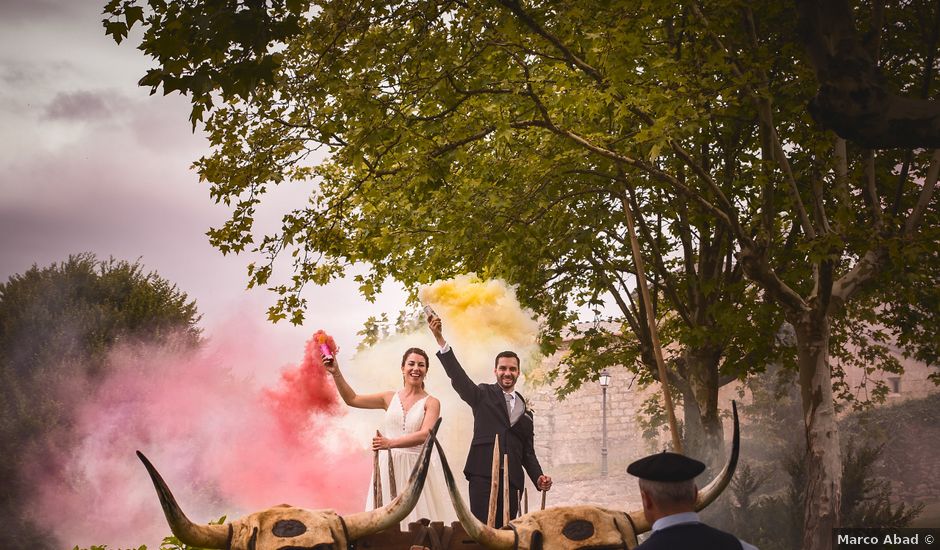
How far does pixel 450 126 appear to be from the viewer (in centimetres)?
1159

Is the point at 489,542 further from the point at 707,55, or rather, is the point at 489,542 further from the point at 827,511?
the point at 827,511

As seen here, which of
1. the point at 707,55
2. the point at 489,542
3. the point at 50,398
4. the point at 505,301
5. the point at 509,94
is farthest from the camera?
the point at 50,398

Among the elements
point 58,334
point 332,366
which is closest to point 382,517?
point 332,366

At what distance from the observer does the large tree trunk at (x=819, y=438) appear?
36.9ft

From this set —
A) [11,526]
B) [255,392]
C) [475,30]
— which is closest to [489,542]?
[475,30]

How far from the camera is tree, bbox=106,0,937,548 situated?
9680 millimetres

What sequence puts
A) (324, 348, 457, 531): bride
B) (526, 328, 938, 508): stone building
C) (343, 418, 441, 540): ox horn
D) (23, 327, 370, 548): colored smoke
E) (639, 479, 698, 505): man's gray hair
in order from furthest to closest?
(526, 328, 938, 508): stone building, (23, 327, 370, 548): colored smoke, (324, 348, 457, 531): bride, (343, 418, 441, 540): ox horn, (639, 479, 698, 505): man's gray hair

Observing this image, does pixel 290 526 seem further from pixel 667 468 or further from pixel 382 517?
pixel 667 468

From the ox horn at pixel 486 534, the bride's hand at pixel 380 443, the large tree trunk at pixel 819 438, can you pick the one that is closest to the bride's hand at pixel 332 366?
the bride's hand at pixel 380 443

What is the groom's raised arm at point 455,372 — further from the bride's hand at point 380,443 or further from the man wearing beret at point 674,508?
the man wearing beret at point 674,508

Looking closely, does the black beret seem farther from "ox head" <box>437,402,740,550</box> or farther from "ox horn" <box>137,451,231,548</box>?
"ox horn" <box>137,451,231,548</box>

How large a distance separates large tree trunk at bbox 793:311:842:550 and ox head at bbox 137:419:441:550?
7848 millimetres

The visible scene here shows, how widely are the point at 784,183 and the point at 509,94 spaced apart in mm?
3715

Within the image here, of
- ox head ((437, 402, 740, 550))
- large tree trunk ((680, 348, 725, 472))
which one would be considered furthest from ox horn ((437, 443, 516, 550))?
large tree trunk ((680, 348, 725, 472))
